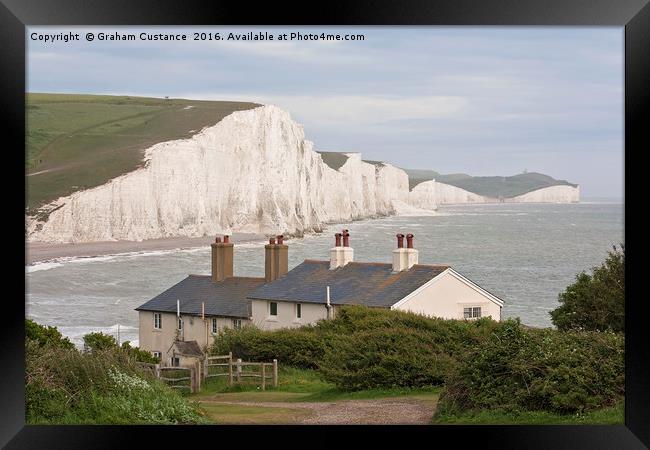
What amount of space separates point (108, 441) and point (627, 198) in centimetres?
370

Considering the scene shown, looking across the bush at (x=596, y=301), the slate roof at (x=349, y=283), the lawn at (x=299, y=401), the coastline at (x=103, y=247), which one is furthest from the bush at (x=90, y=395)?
the coastline at (x=103, y=247)

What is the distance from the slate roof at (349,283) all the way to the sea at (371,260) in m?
2.00

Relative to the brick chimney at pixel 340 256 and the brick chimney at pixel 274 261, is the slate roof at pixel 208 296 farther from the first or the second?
the brick chimney at pixel 340 256

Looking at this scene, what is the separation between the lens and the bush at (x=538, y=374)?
8250mm

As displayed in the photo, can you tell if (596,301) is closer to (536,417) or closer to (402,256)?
(402,256)

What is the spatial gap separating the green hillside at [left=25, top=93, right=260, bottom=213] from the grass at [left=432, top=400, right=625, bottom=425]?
20868mm

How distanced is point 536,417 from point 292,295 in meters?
12.2

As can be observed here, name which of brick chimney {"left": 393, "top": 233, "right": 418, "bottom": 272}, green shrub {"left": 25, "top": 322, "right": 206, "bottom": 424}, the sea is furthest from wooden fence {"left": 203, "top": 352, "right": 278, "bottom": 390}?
the sea

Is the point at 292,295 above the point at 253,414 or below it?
above

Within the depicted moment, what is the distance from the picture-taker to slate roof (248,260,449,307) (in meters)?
19.0

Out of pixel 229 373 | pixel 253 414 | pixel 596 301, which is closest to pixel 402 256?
pixel 596 301

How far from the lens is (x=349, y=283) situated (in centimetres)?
1984

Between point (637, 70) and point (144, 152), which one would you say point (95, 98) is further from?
point (637, 70)

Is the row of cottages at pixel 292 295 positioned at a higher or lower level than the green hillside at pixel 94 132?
lower
